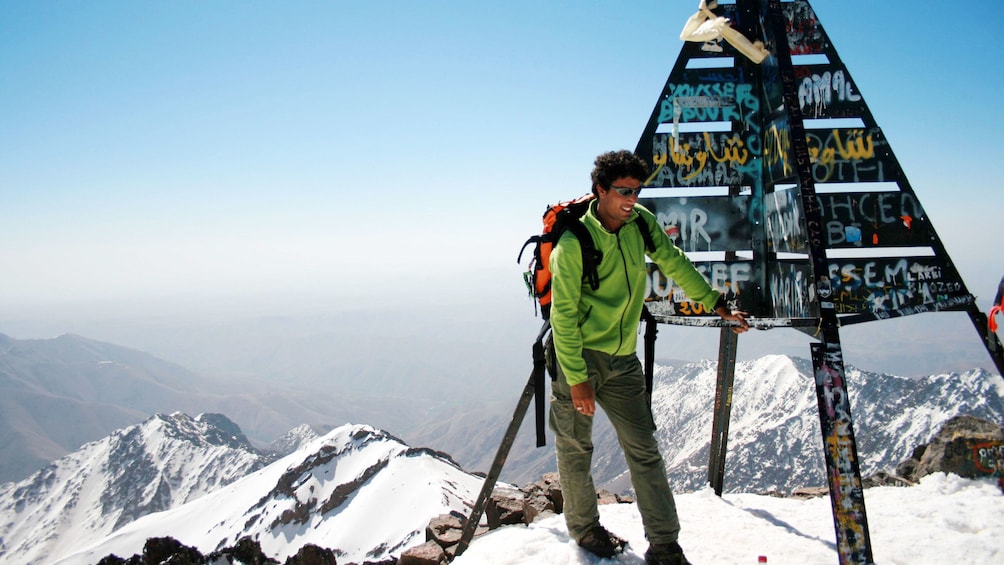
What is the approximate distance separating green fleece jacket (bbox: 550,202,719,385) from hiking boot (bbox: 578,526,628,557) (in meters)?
1.80

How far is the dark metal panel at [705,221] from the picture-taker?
276 inches

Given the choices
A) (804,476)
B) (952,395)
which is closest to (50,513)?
(804,476)

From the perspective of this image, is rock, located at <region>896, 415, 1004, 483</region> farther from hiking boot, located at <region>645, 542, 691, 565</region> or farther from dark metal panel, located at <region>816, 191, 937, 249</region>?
hiking boot, located at <region>645, 542, 691, 565</region>

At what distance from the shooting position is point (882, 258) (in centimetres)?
610

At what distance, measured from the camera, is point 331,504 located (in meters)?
116

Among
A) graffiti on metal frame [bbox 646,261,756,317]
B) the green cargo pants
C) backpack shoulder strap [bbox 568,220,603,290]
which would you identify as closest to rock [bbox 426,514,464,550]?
the green cargo pants

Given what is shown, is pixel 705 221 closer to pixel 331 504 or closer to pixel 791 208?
pixel 791 208

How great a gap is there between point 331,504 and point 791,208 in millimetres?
125271

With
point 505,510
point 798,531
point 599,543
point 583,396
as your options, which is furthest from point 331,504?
point 583,396

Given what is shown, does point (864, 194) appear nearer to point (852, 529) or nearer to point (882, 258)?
point (882, 258)

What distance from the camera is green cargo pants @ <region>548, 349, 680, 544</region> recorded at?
198 inches

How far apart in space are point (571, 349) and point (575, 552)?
2.21m

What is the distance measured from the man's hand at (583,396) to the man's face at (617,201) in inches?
56.2

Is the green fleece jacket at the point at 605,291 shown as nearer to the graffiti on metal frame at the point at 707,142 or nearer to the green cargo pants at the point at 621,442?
the green cargo pants at the point at 621,442
